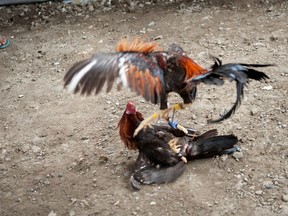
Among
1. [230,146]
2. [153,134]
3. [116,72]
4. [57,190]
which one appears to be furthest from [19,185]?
[230,146]

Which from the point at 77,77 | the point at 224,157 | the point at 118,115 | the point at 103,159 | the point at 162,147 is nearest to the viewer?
the point at 77,77

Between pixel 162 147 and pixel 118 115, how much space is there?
3.03 ft

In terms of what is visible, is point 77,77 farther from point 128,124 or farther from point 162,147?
point 162,147

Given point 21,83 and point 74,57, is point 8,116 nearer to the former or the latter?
point 21,83

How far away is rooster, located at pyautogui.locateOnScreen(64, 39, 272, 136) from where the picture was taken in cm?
286

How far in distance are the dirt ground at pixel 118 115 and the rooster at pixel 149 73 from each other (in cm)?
65

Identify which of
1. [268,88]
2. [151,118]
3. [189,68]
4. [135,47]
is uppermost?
[135,47]

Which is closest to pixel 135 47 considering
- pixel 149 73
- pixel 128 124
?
pixel 149 73

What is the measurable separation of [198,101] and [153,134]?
3.09ft

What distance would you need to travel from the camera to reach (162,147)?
3.57 m

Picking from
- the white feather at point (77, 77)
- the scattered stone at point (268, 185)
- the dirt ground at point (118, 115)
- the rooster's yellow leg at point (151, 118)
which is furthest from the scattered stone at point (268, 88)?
the white feather at point (77, 77)

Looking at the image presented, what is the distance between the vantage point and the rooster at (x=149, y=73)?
2.86 metres

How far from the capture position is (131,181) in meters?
3.56

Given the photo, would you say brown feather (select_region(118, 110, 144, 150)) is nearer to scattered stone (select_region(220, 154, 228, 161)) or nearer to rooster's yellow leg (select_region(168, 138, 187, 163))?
rooster's yellow leg (select_region(168, 138, 187, 163))
